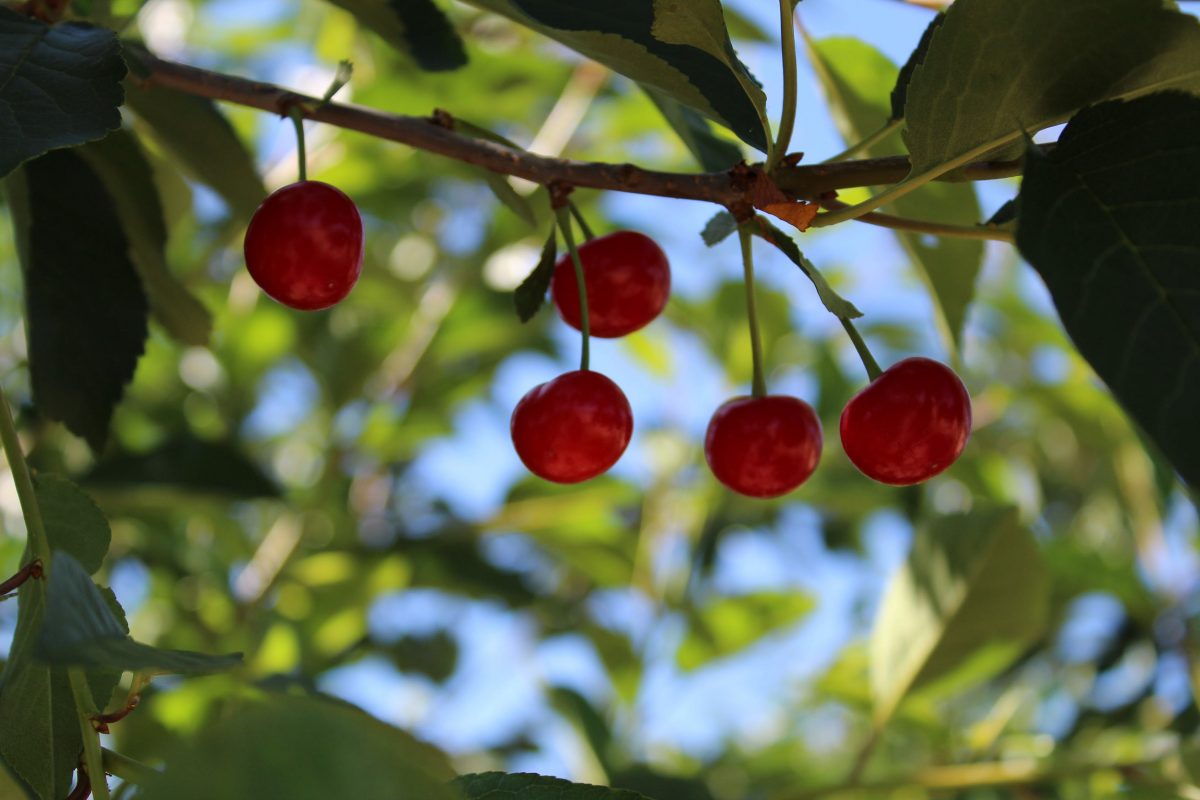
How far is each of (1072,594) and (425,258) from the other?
82.0 inches

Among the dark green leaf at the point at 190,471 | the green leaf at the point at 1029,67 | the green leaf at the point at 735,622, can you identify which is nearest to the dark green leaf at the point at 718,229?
the green leaf at the point at 1029,67

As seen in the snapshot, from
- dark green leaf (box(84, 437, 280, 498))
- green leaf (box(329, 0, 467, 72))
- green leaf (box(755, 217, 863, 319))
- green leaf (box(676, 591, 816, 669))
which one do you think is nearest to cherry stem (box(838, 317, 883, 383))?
green leaf (box(755, 217, 863, 319))

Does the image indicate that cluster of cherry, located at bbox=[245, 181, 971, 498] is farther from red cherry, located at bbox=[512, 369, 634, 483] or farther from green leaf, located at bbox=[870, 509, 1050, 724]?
green leaf, located at bbox=[870, 509, 1050, 724]

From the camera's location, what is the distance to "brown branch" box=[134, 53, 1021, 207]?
43.1 inches

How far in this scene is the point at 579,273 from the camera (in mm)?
1365

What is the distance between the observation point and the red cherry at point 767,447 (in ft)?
4.78

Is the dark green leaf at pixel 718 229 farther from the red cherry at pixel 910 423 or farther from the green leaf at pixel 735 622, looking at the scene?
the green leaf at pixel 735 622

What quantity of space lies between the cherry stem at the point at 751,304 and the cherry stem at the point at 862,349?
0.11 meters

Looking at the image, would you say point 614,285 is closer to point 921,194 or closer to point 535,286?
point 535,286

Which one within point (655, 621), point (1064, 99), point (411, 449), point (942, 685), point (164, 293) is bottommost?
point (942, 685)

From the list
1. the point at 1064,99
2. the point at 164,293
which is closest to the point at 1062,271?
the point at 1064,99

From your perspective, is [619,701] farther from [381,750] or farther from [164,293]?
[381,750]

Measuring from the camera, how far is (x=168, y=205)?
2.22 m

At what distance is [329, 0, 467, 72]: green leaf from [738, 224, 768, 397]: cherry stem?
19.5 inches
